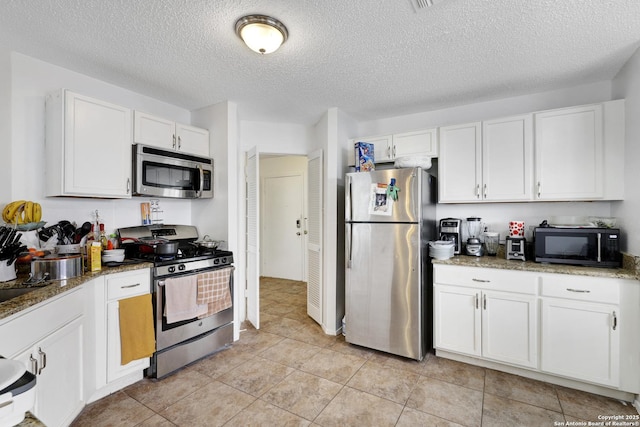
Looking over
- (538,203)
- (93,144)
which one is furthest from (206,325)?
(538,203)

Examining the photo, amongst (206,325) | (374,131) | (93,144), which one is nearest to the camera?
(93,144)

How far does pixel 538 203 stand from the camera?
2773 mm

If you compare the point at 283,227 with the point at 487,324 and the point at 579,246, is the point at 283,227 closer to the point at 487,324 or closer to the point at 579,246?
the point at 487,324

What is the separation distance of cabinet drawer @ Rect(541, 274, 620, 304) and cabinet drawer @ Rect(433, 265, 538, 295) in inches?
3.6

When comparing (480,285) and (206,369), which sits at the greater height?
(480,285)

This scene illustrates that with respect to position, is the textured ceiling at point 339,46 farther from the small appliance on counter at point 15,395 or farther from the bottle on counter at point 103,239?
the small appliance on counter at point 15,395

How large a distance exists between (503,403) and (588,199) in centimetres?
171

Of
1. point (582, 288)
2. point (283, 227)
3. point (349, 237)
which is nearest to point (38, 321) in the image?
point (349, 237)

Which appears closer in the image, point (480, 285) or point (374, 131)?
Answer: point (480, 285)

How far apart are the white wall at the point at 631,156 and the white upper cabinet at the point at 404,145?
1.36 metres

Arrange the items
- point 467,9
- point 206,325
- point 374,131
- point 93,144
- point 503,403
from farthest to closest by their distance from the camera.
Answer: point 374,131
point 206,325
point 93,144
point 503,403
point 467,9

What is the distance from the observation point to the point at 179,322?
8.04 ft

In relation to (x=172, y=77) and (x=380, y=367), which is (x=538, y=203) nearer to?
(x=380, y=367)

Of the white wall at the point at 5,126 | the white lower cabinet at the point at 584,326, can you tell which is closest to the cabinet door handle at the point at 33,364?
the white wall at the point at 5,126
